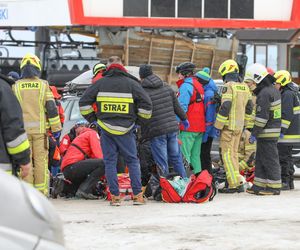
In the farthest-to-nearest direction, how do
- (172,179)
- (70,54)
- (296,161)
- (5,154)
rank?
(70,54)
(296,161)
(172,179)
(5,154)

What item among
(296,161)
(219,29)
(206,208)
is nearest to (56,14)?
(219,29)

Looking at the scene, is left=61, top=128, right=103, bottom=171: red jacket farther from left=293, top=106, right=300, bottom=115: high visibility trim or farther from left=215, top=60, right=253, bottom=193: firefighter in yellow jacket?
left=293, top=106, right=300, bottom=115: high visibility trim

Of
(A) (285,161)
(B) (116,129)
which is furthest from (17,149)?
(A) (285,161)

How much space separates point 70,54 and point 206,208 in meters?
23.1

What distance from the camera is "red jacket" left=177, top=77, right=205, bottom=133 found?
12.5 m

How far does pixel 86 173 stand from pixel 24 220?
7.59 metres

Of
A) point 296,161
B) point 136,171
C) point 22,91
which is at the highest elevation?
point 22,91

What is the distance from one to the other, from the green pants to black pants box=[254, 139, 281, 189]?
2.90 feet

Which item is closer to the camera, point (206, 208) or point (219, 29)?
point (206, 208)

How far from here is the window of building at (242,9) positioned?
36.0 m

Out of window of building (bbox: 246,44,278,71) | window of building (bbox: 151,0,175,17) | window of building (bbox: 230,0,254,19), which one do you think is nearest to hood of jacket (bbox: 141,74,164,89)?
window of building (bbox: 151,0,175,17)

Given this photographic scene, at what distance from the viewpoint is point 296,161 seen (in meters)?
16.0

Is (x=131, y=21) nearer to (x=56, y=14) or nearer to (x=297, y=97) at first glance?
(x=56, y=14)

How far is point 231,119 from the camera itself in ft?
41.1
